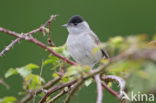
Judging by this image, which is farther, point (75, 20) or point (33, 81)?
point (75, 20)

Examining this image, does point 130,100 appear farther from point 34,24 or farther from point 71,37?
point 34,24

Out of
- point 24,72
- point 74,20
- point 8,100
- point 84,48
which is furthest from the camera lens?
point 74,20

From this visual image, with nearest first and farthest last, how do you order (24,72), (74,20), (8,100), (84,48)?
(8,100) < (24,72) < (84,48) < (74,20)

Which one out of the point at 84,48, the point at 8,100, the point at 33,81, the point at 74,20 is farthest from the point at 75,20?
the point at 8,100

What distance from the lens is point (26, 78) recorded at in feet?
2.88

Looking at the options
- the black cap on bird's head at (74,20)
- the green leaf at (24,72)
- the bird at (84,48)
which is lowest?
the bird at (84,48)

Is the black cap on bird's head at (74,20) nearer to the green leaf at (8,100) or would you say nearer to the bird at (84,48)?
the bird at (84,48)

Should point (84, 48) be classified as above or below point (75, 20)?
below

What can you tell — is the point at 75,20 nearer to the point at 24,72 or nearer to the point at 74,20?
the point at 74,20

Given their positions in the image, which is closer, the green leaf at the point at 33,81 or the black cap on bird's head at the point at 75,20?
the green leaf at the point at 33,81

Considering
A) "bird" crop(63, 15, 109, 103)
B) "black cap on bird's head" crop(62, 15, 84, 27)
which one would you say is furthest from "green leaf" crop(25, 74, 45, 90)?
"black cap on bird's head" crop(62, 15, 84, 27)

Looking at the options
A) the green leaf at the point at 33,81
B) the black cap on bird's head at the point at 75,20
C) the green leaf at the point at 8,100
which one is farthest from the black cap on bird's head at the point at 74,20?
the green leaf at the point at 8,100

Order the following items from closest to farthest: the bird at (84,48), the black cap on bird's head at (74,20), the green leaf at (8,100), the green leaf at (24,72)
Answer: the green leaf at (8,100) < the green leaf at (24,72) < the bird at (84,48) < the black cap on bird's head at (74,20)

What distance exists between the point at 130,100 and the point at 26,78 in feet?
1.18
